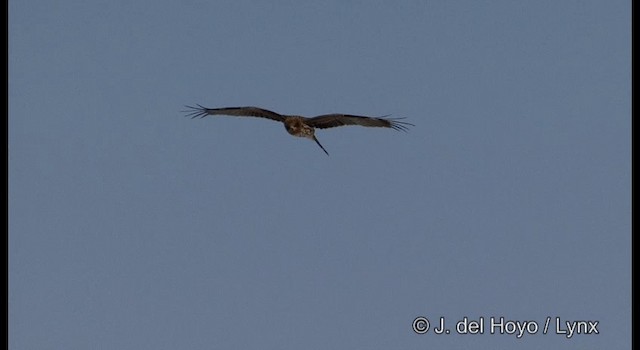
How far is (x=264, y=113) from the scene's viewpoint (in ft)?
113
